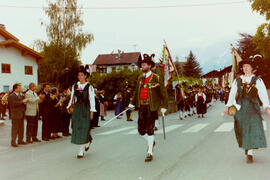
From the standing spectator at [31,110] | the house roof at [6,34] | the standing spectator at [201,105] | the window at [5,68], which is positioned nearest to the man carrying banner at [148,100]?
the standing spectator at [31,110]

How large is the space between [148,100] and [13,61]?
32.4 meters

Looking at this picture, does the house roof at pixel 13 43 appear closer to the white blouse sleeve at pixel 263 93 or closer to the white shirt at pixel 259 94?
the white shirt at pixel 259 94

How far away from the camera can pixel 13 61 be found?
36281 mm

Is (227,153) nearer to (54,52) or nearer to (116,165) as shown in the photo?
(116,165)

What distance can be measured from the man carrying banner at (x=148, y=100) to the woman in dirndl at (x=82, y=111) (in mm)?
1169

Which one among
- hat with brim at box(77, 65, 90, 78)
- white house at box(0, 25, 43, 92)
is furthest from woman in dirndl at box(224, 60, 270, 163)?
white house at box(0, 25, 43, 92)

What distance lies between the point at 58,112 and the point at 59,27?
1277 inches

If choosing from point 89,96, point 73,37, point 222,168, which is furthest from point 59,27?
point 222,168

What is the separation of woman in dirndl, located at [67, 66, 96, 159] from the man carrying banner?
117cm

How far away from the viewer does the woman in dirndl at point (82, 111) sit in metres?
7.50

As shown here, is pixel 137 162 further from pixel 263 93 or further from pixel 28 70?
pixel 28 70

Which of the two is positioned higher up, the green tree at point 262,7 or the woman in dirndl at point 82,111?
the green tree at point 262,7

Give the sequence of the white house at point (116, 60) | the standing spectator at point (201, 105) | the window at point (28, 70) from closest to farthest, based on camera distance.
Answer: the standing spectator at point (201, 105), the window at point (28, 70), the white house at point (116, 60)

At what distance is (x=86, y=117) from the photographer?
7.61 meters
